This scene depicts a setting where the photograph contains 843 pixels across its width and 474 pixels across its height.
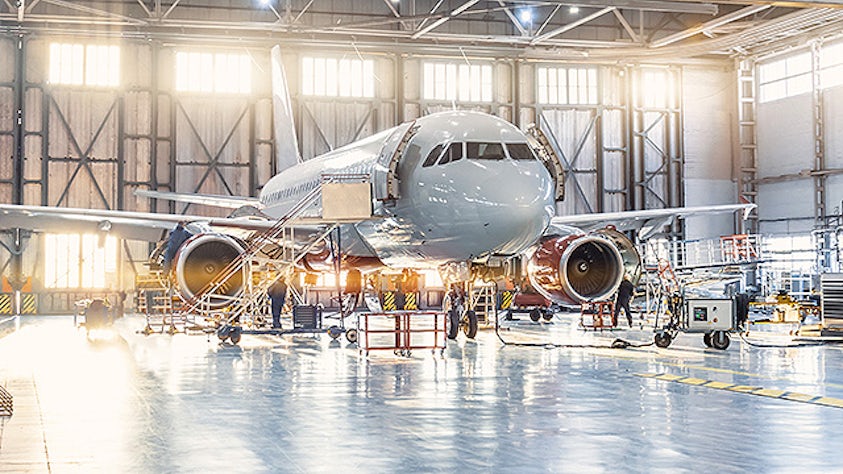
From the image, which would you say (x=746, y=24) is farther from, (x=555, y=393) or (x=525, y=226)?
(x=555, y=393)

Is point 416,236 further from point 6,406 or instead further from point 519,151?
point 6,406

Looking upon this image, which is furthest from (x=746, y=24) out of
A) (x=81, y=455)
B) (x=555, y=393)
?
(x=81, y=455)

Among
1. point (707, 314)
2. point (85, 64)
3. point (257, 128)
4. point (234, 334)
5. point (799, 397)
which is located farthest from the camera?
point (257, 128)

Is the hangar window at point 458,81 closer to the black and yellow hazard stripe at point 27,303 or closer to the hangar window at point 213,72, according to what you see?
the hangar window at point 213,72

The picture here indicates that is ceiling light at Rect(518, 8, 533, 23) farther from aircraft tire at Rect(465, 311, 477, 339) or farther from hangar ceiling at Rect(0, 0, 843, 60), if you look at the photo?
aircraft tire at Rect(465, 311, 477, 339)

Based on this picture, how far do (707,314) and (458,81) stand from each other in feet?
74.4

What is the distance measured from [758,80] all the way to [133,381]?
34.4m

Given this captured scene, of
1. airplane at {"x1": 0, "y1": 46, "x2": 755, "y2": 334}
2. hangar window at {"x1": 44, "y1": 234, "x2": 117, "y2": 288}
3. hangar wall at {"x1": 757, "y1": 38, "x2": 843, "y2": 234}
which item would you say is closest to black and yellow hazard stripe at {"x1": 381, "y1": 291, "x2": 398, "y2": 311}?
hangar window at {"x1": 44, "y1": 234, "x2": 117, "y2": 288}

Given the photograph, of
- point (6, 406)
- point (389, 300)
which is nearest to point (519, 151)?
point (6, 406)

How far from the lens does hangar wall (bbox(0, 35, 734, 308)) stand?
3353 cm

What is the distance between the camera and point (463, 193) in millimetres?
12133

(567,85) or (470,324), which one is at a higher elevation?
(567,85)

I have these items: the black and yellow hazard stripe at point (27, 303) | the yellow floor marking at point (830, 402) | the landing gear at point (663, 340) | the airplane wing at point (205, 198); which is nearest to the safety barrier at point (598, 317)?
the landing gear at point (663, 340)

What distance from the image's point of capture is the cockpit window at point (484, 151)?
12.5m
